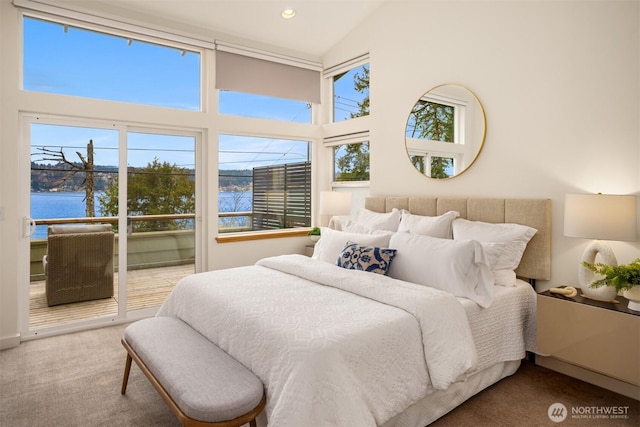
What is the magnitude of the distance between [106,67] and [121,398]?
114 inches

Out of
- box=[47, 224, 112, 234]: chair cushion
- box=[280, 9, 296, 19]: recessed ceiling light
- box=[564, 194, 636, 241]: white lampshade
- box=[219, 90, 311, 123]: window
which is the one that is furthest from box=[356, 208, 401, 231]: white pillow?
box=[47, 224, 112, 234]: chair cushion

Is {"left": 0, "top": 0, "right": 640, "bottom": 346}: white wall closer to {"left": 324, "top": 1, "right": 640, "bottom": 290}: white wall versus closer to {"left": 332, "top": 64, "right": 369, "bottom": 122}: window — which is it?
{"left": 324, "top": 1, "right": 640, "bottom": 290}: white wall

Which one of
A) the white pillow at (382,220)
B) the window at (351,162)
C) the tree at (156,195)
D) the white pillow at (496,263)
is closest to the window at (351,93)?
the window at (351,162)

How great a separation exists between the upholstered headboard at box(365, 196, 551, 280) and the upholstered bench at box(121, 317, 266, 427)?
2164 mm

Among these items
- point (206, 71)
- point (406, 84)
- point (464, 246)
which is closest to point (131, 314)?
point (206, 71)

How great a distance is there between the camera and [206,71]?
412 cm

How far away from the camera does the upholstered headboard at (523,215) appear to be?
2781mm

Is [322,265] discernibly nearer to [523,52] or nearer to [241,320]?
[241,320]

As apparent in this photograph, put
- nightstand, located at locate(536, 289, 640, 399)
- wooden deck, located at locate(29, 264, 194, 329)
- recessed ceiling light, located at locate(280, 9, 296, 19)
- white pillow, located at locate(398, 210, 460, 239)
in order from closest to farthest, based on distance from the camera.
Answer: nightstand, located at locate(536, 289, 640, 399), white pillow, located at locate(398, 210, 460, 239), wooden deck, located at locate(29, 264, 194, 329), recessed ceiling light, located at locate(280, 9, 296, 19)

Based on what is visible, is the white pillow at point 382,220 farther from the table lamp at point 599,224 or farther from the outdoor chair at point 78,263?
the outdoor chair at point 78,263

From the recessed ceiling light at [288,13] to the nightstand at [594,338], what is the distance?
11.0 feet

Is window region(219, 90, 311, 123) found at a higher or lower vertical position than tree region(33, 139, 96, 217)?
higher

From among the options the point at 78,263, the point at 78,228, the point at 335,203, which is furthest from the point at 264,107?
the point at 78,263

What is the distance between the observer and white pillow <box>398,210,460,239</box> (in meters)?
3.14
